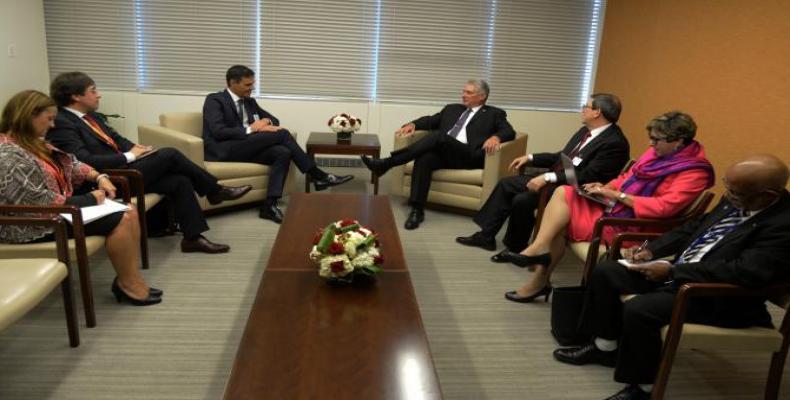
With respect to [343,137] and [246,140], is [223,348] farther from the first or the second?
[343,137]

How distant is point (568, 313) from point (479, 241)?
148 centimetres

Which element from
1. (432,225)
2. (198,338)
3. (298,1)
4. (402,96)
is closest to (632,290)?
(198,338)

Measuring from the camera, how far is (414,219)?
4645 millimetres

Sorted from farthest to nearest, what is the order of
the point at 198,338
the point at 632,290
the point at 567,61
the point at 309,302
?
the point at 567,61, the point at 198,338, the point at 632,290, the point at 309,302

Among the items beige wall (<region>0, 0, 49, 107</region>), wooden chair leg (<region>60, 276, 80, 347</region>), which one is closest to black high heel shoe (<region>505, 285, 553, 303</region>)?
wooden chair leg (<region>60, 276, 80, 347</region>)

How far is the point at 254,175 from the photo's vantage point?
475 cm

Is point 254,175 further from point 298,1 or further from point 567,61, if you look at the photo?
point 567,61

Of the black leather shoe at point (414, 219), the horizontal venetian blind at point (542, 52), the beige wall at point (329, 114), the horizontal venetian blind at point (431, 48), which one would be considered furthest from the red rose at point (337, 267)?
the horizontal venetian blind at point (542, 52)

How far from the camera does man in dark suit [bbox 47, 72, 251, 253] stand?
11.2 feet

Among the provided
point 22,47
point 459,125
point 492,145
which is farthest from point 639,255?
point 22,47

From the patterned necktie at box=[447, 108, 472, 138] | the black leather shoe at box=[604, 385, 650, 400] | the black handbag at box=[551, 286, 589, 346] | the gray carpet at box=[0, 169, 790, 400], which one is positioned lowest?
the gray carpet at box=[0, 169, 790, 400]

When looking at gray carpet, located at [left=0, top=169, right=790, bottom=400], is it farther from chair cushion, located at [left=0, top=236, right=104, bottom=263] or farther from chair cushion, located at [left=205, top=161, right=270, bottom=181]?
chair cushion, located at [left=205, top=161, right=270, bottom=181]

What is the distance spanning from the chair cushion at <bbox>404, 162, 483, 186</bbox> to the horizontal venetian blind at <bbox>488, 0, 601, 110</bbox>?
6.14ft

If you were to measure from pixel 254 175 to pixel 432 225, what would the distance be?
1.49 metres
